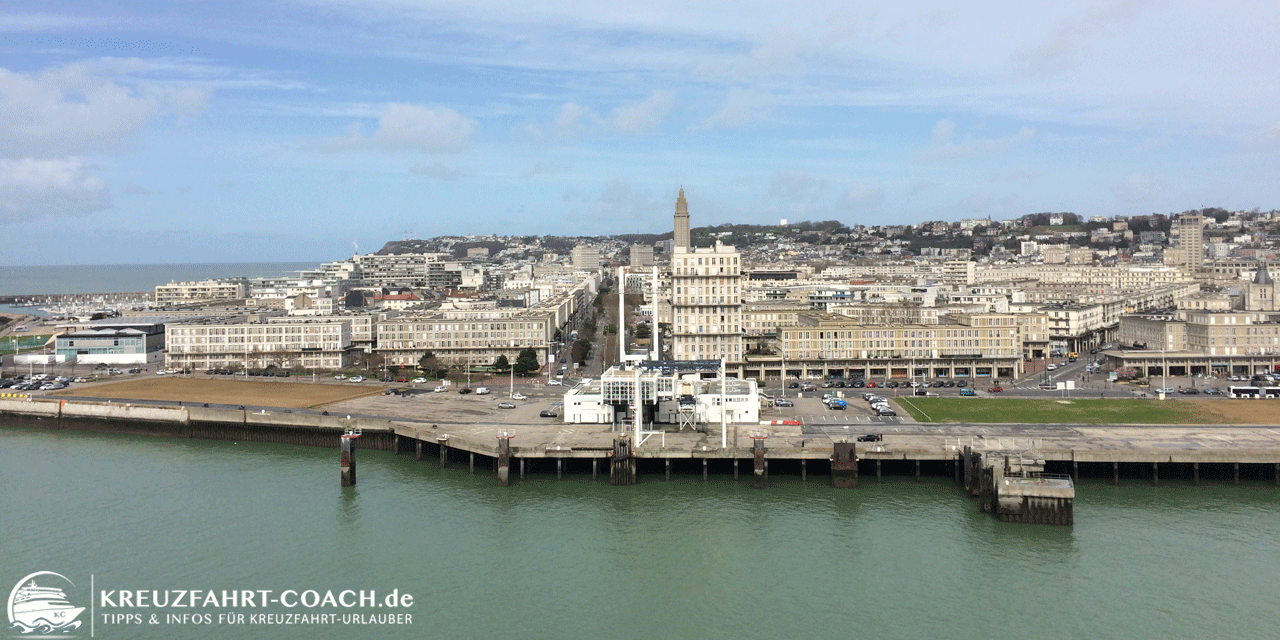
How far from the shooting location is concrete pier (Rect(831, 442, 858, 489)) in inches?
1282

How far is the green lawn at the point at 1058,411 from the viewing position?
4041 centimetres

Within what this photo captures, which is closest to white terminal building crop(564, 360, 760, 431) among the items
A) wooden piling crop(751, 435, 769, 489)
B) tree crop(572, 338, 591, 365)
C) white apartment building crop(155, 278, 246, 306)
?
wooden piling crop(751, 435, 769, 489)

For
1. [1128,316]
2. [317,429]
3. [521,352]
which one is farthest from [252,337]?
[1128,316]

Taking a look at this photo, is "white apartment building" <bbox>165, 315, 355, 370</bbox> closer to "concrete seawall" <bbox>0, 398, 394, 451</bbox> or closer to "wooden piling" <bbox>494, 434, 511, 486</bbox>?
"concrete seawall" <bbox>0, 398, 394, 451</bbox>

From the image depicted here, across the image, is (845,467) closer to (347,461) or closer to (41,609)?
(347,461)

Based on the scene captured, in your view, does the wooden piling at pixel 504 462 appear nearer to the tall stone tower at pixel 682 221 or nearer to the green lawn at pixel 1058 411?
the green lawn at pixel 1058 411

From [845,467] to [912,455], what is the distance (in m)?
2.70

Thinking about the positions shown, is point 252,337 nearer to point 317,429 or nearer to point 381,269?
point 317,429

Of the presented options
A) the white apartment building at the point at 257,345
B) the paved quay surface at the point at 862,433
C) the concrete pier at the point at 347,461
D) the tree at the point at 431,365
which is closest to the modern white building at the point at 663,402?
the paved quay surface at the point at 862,433

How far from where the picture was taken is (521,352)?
62.6m

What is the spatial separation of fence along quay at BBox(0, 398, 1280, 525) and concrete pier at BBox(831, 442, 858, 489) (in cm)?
3

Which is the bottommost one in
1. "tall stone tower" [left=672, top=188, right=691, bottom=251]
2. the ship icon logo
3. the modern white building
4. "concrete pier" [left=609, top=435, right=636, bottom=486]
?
the ship icon logo

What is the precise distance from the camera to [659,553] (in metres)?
26.5

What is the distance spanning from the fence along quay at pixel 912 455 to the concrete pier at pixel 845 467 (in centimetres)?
3
